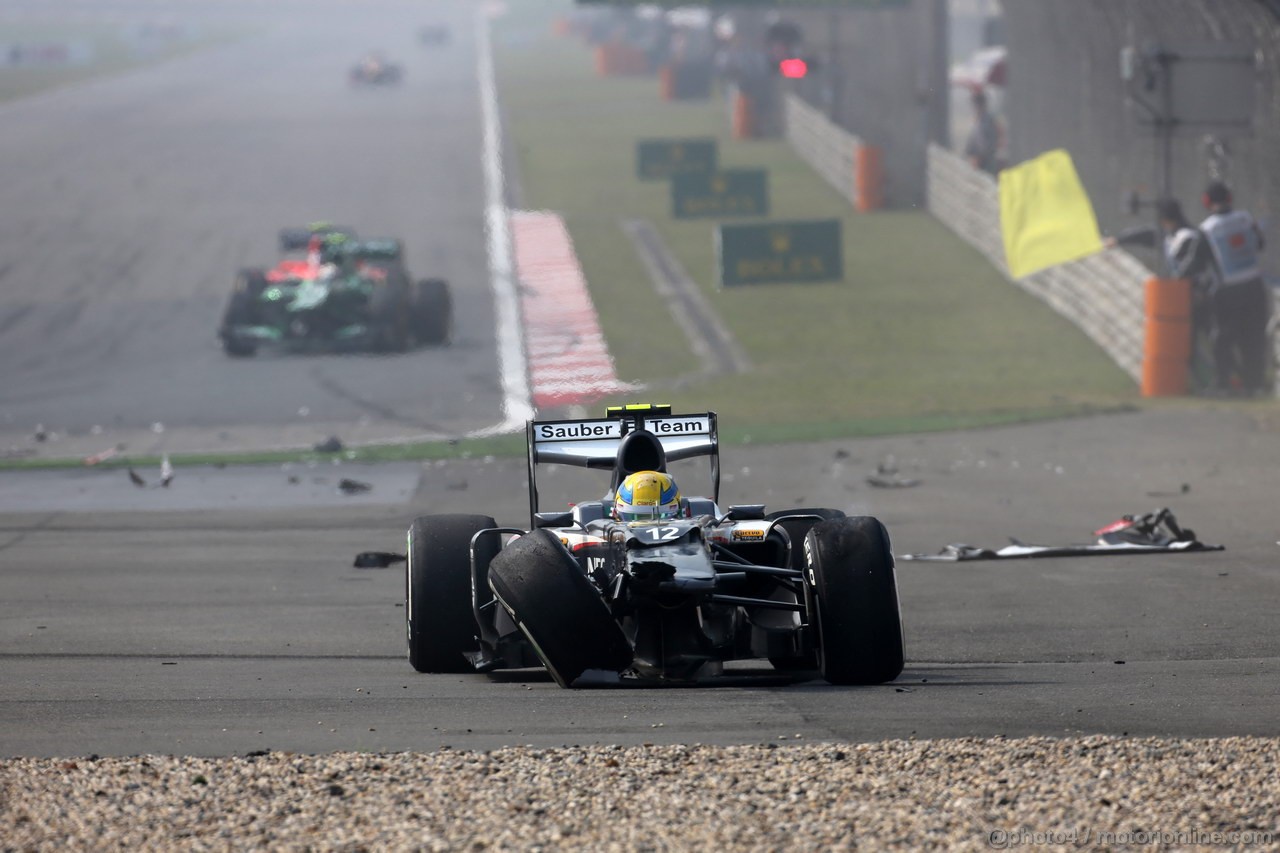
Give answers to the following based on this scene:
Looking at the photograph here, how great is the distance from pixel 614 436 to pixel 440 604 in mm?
1446

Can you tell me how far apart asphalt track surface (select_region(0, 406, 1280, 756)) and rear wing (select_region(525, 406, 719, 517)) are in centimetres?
122

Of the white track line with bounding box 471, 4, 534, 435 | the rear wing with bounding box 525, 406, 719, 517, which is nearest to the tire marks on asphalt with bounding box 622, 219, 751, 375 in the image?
the white track line with bounding box 471, 4, 534, 435

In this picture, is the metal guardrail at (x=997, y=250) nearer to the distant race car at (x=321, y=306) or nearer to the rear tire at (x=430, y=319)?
the rear tire at (x=430, y=319)

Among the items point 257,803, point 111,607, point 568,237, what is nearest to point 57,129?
point 568,237

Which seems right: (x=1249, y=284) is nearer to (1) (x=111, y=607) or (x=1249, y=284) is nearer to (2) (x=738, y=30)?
(1) (x=111, y=607)

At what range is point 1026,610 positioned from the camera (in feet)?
35.9

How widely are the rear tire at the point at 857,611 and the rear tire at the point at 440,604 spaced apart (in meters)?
1.87

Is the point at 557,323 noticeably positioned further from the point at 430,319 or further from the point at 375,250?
the point at 375,250

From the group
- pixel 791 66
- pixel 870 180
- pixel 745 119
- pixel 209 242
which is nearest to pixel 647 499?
pixel 791 66

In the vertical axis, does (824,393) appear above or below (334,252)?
below

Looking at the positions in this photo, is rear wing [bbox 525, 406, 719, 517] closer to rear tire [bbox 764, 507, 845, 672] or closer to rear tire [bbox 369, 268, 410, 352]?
rear tire [bbox 764, 507, 845, 672]

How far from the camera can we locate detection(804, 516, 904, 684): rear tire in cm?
842

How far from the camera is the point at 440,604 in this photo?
30.5ft

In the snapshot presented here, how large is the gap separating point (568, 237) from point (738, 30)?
97.7ft
